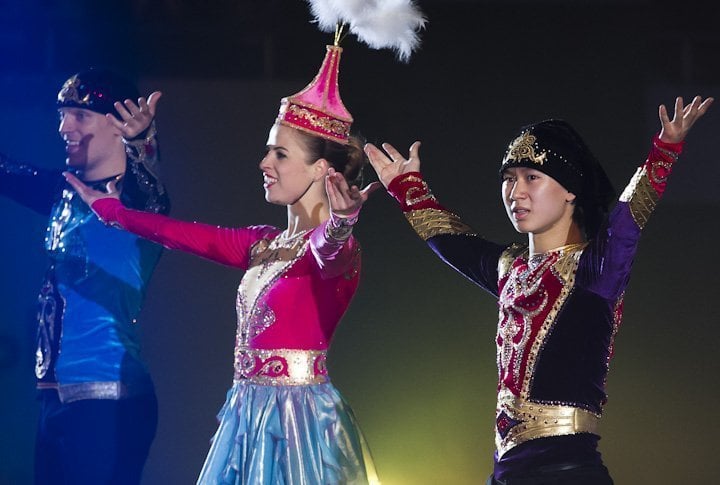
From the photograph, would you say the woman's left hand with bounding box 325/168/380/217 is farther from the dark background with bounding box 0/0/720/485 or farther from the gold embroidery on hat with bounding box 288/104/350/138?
the dark background with bounding box 0/0/720/485

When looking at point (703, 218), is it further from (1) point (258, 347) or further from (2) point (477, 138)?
(1) point (258, 347)

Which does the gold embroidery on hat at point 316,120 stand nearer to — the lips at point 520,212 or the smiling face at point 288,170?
the smiling face at point 288,170

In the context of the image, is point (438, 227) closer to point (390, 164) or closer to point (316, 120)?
point (390, 164)

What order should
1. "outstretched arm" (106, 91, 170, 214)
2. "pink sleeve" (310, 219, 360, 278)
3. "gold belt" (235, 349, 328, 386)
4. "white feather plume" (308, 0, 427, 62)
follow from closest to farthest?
"pink sleeve" (310, 219, 360, 278) < "gold belt" (235, 349, 328, 386) < "white feather plume" (308, 0, 427, 62) < "outstretched arm" (106, 91, 170, 214)

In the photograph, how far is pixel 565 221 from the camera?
2.74 meters

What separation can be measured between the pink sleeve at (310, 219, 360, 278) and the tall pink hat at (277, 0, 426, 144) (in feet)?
1.30

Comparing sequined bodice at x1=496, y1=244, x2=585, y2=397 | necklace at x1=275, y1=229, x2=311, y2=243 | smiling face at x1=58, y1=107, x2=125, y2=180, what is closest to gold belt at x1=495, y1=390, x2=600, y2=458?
sequined bodice at x1=496, y1=244, x2=585, y2=397

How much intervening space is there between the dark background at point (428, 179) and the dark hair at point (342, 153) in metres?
0.96

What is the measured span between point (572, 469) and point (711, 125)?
77.6 inches

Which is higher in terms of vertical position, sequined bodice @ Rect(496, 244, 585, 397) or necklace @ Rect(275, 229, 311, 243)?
necklace @ Rect(275, 229, 311, 243)

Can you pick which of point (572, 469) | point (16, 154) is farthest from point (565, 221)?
point (16, 154)

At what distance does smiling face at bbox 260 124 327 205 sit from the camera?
312 cm

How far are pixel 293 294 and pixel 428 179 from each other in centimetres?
132

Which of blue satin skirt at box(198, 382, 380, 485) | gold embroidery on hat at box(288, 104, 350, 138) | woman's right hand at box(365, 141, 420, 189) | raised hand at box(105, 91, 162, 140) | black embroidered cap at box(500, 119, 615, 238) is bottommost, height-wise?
blue satin skirt at box(198, 382, 380, 485)
